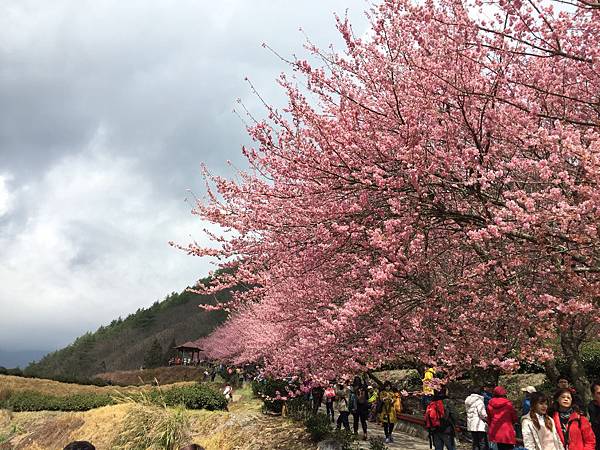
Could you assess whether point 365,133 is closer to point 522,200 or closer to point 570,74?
point 522,200

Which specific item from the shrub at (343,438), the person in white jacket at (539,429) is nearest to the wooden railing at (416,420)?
the shrub at (343,438)

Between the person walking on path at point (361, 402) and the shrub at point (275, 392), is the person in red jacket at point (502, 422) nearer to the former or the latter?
the person walking on path at point (361, 402)

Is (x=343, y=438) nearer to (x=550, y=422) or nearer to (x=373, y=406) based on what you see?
(x=550, y=422)

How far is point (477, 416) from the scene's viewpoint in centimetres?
838

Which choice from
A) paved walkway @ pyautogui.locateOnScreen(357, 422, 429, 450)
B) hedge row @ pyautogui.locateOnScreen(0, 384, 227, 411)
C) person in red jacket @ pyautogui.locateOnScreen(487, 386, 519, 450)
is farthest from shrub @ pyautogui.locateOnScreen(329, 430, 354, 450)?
hedge row @ pyautogui.locateOnScreen(0, 384, 227, 411)

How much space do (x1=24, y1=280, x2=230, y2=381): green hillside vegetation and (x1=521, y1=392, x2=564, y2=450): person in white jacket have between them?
83.8 m

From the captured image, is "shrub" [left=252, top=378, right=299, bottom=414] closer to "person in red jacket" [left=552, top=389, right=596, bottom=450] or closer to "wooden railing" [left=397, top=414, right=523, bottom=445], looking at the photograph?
"wooden railing" [left=397, top=414, right=523, bottom=445]

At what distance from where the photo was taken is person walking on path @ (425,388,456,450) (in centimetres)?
841

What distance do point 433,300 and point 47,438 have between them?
1727 cm

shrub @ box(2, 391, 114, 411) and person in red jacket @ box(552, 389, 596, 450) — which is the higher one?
person in red jacket @ box(552, 389, 596, 450)

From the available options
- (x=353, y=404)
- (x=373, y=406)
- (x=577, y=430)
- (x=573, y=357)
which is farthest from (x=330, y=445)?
(x=373, y=406)

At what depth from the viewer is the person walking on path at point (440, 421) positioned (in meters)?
8.41

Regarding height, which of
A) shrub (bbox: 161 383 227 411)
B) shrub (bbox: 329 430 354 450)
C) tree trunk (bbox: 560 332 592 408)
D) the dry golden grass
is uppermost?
tree trunk (bbox: 560 332 592 408)

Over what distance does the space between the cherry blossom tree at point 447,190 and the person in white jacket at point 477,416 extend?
1.05 m
